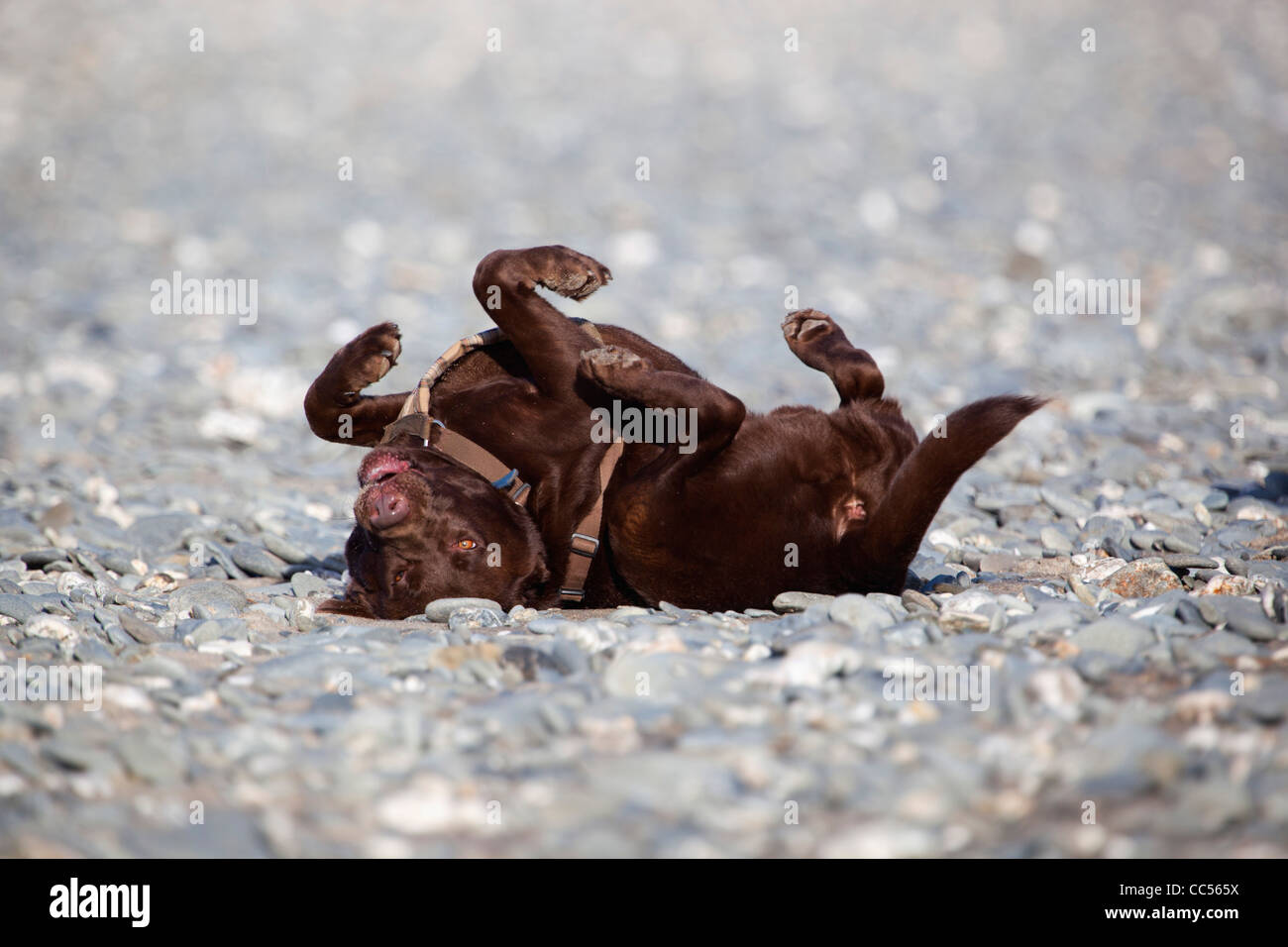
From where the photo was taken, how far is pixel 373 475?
4176mm

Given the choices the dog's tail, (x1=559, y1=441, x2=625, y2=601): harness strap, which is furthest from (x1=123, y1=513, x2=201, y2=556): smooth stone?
the dog's tail

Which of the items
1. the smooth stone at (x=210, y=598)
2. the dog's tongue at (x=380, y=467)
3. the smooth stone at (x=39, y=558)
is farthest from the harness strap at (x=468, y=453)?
the smooth stone at (x=39, y=558)

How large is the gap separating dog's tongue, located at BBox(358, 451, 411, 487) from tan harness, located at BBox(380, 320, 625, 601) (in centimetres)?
21

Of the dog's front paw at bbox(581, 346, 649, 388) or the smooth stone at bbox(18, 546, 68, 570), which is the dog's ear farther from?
the smooth stone at bbox(18, 546, 68, 570)

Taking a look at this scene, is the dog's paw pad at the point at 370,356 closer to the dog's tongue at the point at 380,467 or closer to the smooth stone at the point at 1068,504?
the dog's tongue at the point at 380,467

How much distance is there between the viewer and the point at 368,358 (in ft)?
14.7

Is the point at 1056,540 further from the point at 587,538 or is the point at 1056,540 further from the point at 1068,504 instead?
the point at 587,538

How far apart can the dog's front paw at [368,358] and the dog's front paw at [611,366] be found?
0.88m

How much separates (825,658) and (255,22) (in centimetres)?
1781

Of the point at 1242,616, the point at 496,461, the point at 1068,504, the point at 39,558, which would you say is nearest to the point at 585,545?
the point at 496,461

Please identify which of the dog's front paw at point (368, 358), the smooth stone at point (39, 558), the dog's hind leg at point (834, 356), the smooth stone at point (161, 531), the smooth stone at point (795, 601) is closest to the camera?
the smooth stone at point (795, 601)

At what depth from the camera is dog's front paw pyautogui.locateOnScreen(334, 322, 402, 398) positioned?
14.7 feet

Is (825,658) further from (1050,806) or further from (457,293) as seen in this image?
(457,293)

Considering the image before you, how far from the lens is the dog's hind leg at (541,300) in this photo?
14.0 ft
